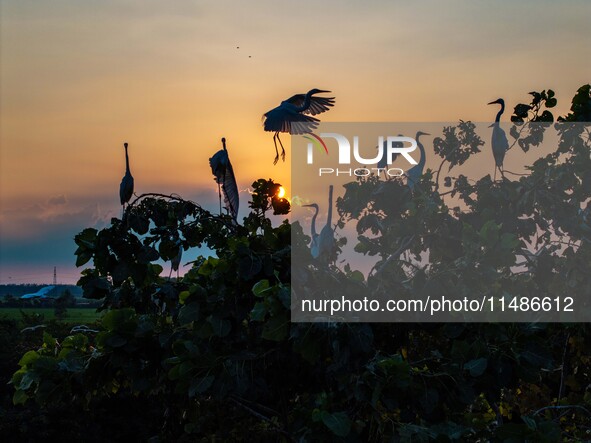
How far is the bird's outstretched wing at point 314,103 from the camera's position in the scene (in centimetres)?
1247

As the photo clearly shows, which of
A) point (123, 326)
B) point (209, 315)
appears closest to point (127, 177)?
point (123, 326)

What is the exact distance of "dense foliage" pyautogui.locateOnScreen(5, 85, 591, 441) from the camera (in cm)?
720

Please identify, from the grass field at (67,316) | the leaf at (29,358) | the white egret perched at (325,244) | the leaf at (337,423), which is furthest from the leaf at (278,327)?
the grass field at (67,316)

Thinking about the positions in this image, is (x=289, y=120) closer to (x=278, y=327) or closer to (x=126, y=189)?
(x=126, y=189)

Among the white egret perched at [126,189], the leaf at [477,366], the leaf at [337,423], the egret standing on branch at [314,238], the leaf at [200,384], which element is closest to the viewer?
the leaf at [337,423]

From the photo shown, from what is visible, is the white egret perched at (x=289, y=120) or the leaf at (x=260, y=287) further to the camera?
the white egret perched at (x=289, y=120)

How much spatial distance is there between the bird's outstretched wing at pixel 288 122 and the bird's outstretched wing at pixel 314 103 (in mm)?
1061

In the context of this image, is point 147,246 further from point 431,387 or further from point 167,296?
point 431,387

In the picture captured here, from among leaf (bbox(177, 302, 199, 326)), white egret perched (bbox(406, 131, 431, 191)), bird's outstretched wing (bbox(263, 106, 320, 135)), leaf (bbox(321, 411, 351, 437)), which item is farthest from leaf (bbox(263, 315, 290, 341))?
bird's outstretched wing (bbox(263, 106, 320, 135))

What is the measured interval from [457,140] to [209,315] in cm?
487

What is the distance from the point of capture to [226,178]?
488 inches

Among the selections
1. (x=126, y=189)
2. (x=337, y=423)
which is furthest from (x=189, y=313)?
(x=126, y=189)

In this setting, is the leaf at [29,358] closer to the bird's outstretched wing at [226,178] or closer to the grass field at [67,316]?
the bird's outstretched wing at [226,178]

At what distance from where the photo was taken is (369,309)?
318 inches
